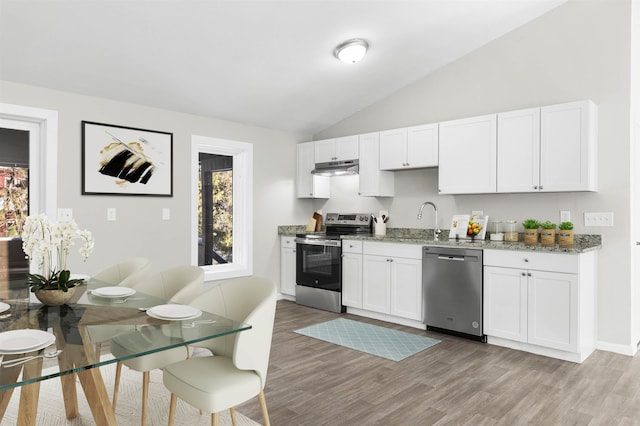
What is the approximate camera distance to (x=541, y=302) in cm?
345

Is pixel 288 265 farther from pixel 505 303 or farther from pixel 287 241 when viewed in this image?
pixel 505 303

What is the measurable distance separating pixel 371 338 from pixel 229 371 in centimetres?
221

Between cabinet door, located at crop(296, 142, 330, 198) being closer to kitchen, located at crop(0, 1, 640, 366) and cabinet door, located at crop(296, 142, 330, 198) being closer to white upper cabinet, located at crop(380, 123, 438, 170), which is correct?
kitchen, located at crop(0, 1, 640, 366)

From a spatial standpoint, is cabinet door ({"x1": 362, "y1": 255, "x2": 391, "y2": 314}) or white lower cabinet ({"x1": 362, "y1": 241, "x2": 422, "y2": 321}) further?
cabinet door ({"x1": 362, "y1": 255, "x2": 391, "y2": 314})

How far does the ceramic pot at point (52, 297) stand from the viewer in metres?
2.03

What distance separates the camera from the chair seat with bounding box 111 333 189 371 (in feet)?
4.86

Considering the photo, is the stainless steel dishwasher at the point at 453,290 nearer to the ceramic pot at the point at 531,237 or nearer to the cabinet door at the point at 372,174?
the ceramic pot at the point at 531,237

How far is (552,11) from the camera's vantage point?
3.94 m

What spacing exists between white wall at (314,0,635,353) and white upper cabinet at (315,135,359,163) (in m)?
0.71

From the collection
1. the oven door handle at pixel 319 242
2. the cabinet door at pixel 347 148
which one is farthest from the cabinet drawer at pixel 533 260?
the cabinet door at pixel 347 148

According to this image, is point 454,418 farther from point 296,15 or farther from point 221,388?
point 296,15

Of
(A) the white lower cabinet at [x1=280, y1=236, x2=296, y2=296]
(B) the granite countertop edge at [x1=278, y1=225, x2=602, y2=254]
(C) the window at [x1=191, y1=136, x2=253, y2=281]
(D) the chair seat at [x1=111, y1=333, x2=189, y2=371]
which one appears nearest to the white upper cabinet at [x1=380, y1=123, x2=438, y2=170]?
(B) the granite countertop edge at [x1=278, y1=225, x2=602, y2=254]

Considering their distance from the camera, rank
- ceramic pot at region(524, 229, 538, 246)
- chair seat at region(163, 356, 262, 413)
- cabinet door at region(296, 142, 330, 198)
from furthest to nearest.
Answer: cabinet door at region(296, 142, 330, 198) < ceramic pot at region(524, 229, 538, 246) < chair seat at region(163, 356, 262, 413)

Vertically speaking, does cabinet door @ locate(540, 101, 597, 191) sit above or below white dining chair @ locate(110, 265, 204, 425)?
above
